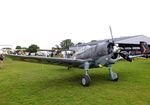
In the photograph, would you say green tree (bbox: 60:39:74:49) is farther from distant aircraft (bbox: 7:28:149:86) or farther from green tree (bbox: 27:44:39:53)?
distant aircraft (bbox: 7:28:149:86)

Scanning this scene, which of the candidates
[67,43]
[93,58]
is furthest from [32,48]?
[93,58]

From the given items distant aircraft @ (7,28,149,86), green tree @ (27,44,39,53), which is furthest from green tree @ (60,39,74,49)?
distant aircraft @ (7,28,149,86)

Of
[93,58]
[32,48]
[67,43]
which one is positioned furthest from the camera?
[67,43]

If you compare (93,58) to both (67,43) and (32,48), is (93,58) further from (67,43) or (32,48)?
(67,43)

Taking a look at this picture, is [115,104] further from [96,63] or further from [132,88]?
[96,63]

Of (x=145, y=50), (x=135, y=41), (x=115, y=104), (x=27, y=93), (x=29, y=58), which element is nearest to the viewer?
(x=115, y=104)

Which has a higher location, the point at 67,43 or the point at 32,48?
the point at 67,43

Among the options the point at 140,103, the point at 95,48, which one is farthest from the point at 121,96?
the point at 95,48

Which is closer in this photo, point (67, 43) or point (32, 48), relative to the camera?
point (32, 48)

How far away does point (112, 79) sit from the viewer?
35.4 feet

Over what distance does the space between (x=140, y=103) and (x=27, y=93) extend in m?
4.43

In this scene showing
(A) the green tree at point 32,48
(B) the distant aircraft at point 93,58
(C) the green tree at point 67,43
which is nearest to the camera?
(B) the distant aircraft at point 93,58

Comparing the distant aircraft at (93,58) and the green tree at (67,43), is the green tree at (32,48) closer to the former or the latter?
the green tree at (67,43)

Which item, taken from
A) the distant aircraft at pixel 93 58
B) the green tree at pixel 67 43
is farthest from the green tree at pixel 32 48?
the distant aircraft at pixel 93 58
